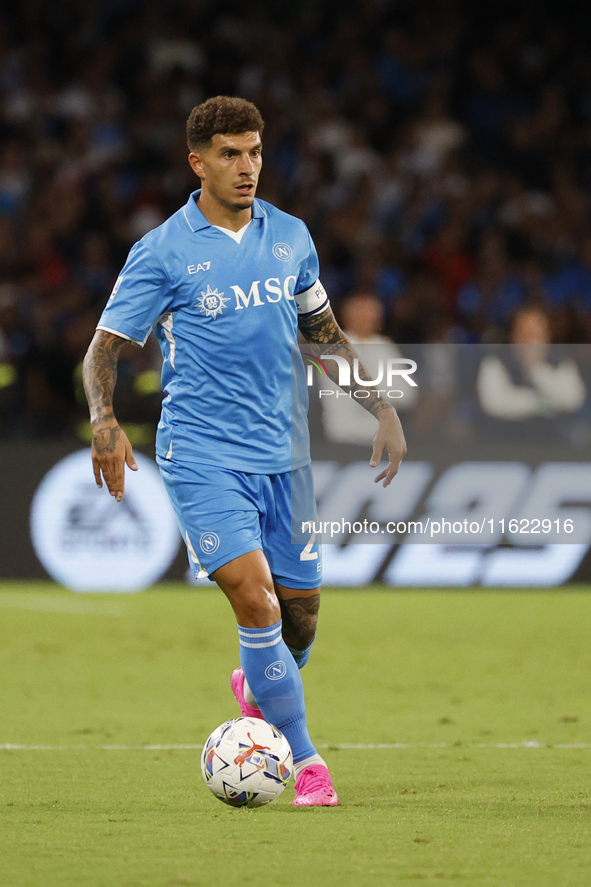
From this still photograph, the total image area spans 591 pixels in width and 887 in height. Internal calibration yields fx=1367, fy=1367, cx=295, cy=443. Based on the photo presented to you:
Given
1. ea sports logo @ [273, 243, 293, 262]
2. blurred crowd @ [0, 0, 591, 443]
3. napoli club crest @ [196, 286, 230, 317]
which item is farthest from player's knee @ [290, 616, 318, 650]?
blurred crowd @ [0, 0, 591, 443]

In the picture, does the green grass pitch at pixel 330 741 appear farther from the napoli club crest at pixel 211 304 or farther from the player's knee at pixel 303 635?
the napoli club crest at pixel 211 304

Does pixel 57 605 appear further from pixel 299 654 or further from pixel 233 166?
pixel 233 166

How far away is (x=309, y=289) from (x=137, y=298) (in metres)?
0.69

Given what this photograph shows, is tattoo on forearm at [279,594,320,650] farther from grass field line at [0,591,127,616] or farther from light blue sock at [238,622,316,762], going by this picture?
grass field line at [0,591,127,616]

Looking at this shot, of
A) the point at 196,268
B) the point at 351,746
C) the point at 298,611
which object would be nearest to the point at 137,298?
the point at 196,268

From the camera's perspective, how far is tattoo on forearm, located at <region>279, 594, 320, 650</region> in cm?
464

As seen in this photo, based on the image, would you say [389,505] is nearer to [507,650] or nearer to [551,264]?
[507,650]

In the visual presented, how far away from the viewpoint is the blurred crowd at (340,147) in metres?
13.0

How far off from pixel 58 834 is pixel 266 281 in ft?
6.08

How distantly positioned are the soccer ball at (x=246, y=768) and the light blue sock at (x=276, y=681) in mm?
164

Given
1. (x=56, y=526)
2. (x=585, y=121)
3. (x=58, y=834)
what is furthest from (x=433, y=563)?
(x=585, y=121)

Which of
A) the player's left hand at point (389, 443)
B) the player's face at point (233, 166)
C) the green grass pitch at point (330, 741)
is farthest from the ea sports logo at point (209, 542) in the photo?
the player's face at point (233, 166)

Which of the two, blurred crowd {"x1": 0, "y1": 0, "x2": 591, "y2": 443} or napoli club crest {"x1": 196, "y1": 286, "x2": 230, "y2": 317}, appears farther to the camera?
blurred crowd {"x1": 0, "y1": 0, "x2": 591, "y2": 443}

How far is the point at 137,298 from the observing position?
4.39 meters
